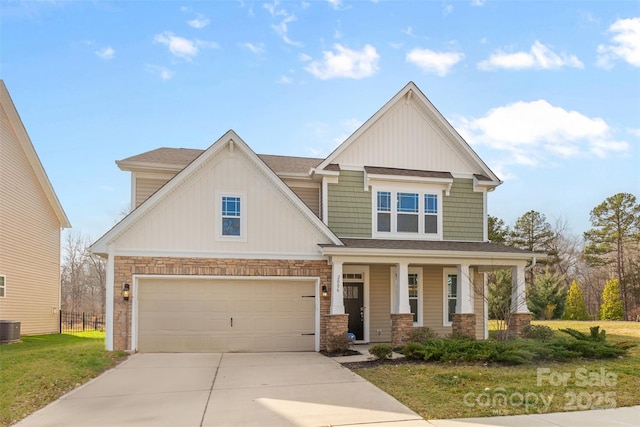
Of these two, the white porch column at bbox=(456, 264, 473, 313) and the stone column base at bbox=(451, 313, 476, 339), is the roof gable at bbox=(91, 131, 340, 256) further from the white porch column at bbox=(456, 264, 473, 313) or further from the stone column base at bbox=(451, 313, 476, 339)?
the stone column base at bbox=(451, 313, 476, 339)

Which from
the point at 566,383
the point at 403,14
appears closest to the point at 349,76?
the point at 403,14

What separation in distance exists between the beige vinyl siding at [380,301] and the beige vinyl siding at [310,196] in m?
2.74

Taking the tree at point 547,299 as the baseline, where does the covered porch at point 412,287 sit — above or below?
above

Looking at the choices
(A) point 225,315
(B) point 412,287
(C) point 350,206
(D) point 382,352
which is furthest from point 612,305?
(A) point 225,315

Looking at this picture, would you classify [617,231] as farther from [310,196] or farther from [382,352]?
[382,352]

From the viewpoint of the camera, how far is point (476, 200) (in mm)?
17469

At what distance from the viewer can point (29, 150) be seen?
65.0ft

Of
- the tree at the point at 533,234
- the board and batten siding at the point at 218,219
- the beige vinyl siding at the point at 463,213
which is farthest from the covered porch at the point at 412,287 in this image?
the tree at the point at 533,234

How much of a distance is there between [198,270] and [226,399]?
237 inches

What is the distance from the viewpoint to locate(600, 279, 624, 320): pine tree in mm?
28500

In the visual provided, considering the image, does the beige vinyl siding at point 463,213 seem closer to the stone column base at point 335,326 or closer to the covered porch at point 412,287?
the covered porch at point 412,287

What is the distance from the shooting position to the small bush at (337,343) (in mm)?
13671

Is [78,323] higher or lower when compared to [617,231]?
lower

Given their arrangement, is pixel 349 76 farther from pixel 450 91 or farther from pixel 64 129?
pixel 64 129
